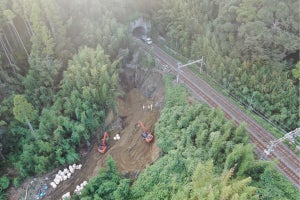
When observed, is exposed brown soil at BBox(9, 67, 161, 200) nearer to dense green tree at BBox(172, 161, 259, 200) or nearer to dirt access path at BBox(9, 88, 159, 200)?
dirt access path at BBox(9, 88, 159, 200)

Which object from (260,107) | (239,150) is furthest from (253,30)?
(239,150)

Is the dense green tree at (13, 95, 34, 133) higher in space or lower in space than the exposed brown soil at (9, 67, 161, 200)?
higher

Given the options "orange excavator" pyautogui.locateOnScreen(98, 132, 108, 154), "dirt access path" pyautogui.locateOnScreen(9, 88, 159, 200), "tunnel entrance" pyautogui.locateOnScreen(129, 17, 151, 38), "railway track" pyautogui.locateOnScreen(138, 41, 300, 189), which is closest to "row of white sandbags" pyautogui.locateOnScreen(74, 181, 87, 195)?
"dirt access path" pyautogui.locateOnScreen(9, 88, 159, 200)

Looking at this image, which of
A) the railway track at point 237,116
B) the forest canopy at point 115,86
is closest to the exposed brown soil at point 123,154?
the forest canopy at point 115,86

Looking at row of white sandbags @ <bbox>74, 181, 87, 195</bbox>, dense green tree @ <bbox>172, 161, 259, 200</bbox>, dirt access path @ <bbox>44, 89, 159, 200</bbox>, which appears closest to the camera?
dense green tree @ <bbox>172, 161, 259, 200</bbox>

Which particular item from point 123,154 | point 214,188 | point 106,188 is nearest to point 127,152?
point 123,154

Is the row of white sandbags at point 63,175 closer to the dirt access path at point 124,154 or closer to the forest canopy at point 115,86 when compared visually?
the dirt access path at point 124,154
